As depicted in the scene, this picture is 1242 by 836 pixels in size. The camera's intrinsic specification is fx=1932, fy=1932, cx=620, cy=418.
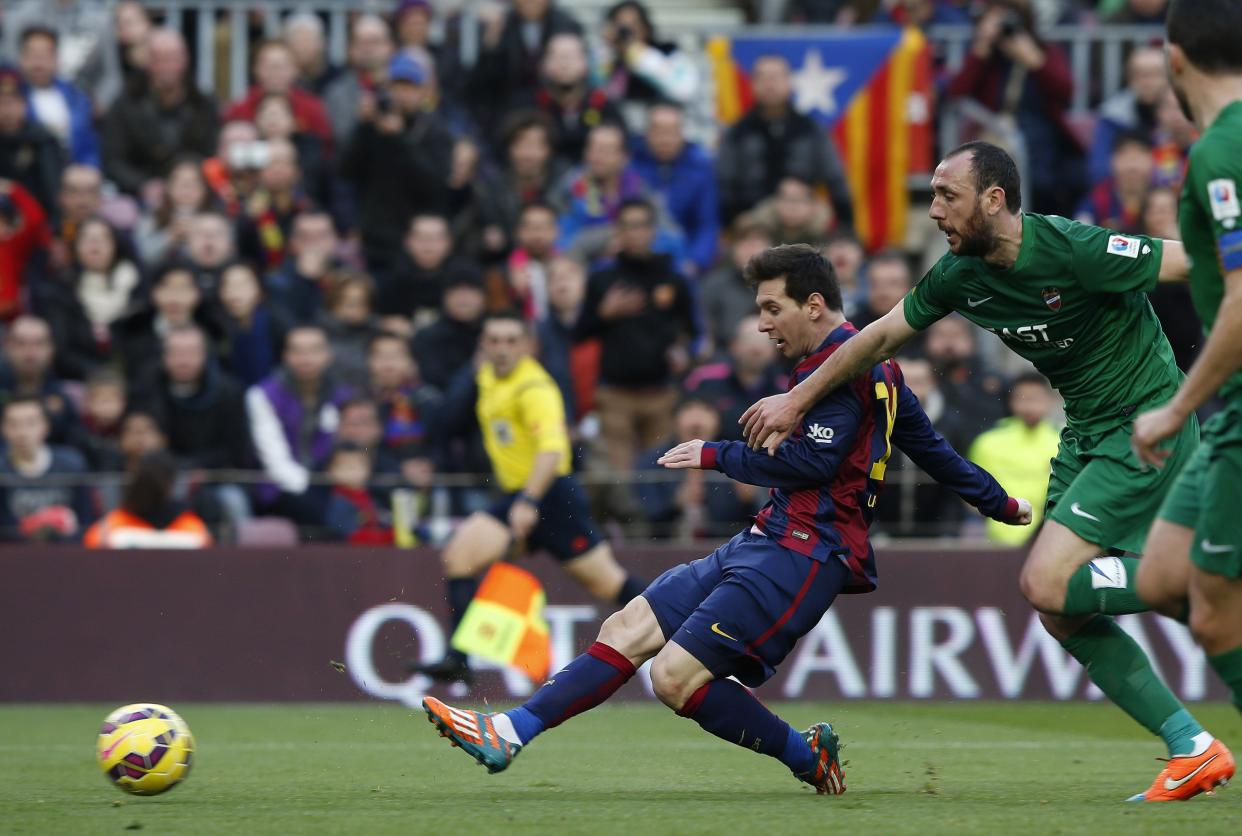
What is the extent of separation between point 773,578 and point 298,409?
6.45m

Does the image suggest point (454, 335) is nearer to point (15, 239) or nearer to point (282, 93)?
point (282, 93)

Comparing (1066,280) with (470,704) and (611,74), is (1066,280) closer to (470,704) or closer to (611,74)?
(470,704)

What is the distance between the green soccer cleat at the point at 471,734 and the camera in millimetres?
6500

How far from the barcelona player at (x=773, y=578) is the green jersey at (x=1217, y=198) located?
1.52m

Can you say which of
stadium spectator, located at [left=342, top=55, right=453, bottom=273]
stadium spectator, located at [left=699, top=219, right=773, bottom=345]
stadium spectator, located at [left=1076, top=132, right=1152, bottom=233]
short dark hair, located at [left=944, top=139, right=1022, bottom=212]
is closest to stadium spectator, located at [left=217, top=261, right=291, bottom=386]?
stadium spectator, located at [left=342, top=55, right=453, bottom=273]

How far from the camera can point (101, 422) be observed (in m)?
12.6

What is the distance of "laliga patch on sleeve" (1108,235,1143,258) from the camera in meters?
6.66

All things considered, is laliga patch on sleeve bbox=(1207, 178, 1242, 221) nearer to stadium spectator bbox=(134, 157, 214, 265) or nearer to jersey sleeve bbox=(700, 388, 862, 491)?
jersey sleeve bbox=(700, 388, 862, 491)

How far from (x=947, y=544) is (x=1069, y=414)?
5174 mm

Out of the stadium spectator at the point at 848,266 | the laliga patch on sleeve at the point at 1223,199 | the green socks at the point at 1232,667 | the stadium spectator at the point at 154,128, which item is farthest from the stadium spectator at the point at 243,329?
the laliga patch on sleeve at the point at 1223,199

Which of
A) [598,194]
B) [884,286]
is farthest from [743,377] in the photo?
[598,194]

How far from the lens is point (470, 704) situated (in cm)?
1145

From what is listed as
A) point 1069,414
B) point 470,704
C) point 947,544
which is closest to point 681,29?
point 947,544

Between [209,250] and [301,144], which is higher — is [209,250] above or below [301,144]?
below
